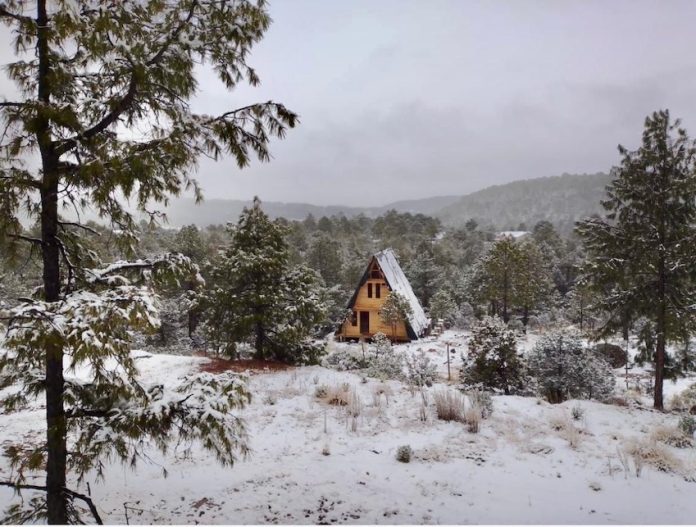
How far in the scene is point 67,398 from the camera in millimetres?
3938

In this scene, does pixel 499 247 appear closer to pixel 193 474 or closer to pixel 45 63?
pixel 193 474

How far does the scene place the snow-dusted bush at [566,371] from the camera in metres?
12.9

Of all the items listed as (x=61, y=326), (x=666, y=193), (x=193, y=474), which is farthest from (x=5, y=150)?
(x=666, y=193)

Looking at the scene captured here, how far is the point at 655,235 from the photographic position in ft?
40.2

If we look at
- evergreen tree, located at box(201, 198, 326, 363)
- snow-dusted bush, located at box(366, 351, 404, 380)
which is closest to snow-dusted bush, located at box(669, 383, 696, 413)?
snow-dusted bush, located at box(366, 351, 404, 380)

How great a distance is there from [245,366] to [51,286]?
9403 mm

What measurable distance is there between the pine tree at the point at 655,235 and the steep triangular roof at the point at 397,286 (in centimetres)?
1656

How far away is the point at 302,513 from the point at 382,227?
245 feet

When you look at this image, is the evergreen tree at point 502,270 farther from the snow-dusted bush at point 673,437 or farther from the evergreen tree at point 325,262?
the snow-dusted bush at point 673,437

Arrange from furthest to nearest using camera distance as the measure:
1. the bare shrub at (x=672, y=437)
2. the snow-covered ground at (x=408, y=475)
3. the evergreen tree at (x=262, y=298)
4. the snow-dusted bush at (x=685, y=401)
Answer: the snow-dusted bush at (x=685, y=401) < the evergreen tree at (x=262, y=298) < the bare shrub at (x=672, y=437) < the snow-covered ground at (x=408, y=475)

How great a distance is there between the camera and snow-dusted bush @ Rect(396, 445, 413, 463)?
675cm

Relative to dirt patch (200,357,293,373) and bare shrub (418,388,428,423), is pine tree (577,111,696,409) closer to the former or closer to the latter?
bare shrub (418,388,428,423)

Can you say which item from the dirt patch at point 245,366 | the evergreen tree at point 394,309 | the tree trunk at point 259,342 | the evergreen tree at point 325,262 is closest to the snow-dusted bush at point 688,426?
the dirt patch at point 245,366

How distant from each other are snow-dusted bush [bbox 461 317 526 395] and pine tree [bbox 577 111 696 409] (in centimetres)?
333
